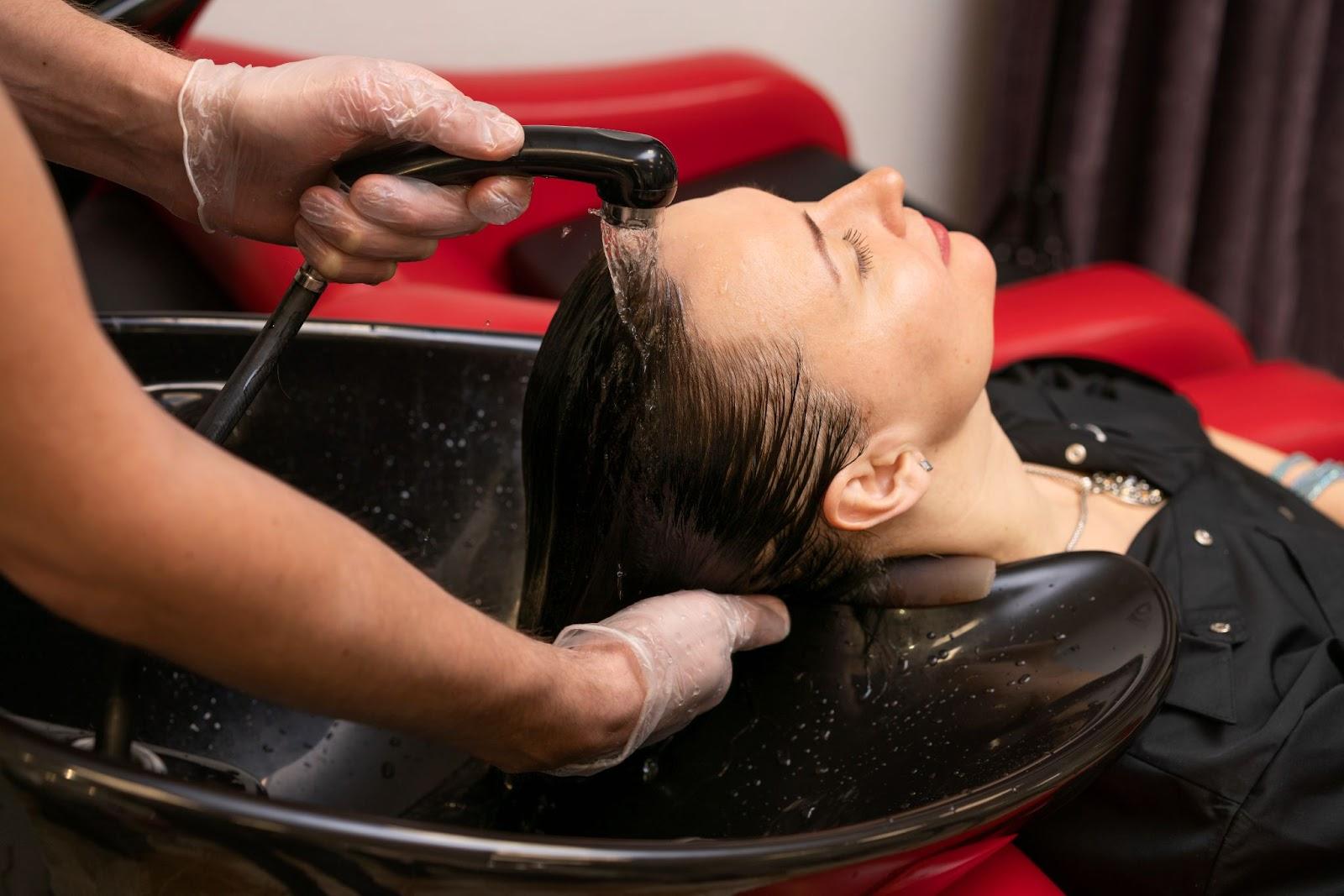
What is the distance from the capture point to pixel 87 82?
89cm

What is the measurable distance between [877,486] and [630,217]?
0.30 meters

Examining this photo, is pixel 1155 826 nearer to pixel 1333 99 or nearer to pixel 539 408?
pixel 539 408

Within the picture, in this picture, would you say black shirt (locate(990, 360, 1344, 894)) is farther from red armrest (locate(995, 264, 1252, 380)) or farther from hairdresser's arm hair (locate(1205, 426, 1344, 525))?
red armrest (locate(995, 264, 1252, 380))

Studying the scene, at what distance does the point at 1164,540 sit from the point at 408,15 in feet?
4.77

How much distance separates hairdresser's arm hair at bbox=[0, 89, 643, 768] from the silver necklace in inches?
30.8

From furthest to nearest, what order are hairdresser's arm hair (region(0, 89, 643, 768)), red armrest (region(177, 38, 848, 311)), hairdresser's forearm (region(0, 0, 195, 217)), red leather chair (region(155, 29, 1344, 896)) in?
red armrest (region(177, 38, 848, 311))
red leather chair (region(155, 29, 1344, 896))
hairdresser's forearm (region(0, 0, 195, 217))
hairdresser's arm hair (region(0, 89, 643, 768))

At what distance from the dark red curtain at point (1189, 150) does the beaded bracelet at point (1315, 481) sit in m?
0.83

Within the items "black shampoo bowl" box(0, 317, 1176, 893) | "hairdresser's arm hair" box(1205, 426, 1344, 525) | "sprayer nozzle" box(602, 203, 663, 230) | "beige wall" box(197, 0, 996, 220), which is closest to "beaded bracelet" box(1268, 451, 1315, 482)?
"hairdresser's arm hair" box(1205, 426, 1344, 525)

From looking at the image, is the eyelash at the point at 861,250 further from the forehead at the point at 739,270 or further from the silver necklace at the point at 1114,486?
the silver necklace at the point at 1114,486

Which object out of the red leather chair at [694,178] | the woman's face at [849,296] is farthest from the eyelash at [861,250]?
the red leather chair at [694,178]

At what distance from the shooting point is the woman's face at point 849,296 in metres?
0.92

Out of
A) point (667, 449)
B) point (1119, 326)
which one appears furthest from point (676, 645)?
point (1119, 326)

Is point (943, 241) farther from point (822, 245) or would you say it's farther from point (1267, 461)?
point (1267, 461)

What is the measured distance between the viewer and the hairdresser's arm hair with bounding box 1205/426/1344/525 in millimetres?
1366
